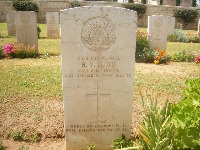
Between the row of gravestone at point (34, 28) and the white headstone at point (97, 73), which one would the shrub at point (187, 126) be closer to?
the white headstone at point (97, 73)

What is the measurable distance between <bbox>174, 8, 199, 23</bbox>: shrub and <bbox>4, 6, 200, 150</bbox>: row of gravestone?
103ft

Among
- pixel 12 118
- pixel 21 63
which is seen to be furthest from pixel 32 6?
pixel 12 118

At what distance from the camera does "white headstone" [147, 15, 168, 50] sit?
1060cm

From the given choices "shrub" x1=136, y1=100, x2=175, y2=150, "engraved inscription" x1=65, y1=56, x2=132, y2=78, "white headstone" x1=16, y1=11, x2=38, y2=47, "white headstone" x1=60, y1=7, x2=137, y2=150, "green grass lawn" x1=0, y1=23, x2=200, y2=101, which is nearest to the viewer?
"shrub" x1=136, y1=100, x2=175, y2=150

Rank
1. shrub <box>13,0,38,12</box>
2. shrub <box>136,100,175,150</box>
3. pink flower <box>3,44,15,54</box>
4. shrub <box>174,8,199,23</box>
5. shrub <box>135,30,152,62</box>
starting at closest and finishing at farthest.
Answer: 1. shrub <box>136,100,175,150</box>
2. pink flower <box>3,44,15,54</box>
3. shrub <box>135,30,152,62</box>
4. shrub <box>13,0,38,12</box>
5. shrub <box>174,8,199,23</box>

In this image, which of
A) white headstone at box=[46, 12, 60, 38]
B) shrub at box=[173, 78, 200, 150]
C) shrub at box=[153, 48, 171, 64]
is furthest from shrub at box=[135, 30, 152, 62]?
shrub at box=[173, 78, 200, 150]

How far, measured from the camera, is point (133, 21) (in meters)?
3.32

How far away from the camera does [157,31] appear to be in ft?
35.4

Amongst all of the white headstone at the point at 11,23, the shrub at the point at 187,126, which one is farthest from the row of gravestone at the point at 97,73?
the white headstone at the point at 11,23

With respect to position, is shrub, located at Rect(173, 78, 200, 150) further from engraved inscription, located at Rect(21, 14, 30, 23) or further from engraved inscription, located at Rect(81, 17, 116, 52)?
engraved inscription, located at Rect(21, 14, 30, 23)

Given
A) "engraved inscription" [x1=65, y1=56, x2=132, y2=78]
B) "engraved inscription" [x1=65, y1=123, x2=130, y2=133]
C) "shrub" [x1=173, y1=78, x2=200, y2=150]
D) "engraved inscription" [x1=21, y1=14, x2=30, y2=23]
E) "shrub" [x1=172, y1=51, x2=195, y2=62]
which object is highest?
"engraved inscription" [x1=21, y1=14, x2=30, y2=23]

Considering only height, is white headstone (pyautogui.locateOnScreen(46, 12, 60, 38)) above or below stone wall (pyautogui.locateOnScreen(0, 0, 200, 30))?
below

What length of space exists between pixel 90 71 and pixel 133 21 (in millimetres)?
897

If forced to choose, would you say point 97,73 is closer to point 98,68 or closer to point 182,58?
point 98,68
